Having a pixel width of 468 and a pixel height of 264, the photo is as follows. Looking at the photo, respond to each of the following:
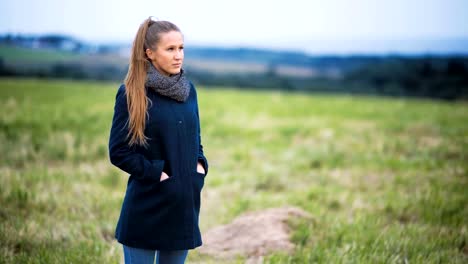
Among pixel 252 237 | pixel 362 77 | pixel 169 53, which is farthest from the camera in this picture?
pixel 362 77

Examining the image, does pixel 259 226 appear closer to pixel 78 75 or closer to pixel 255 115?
pixel 255 115

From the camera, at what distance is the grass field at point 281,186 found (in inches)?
174

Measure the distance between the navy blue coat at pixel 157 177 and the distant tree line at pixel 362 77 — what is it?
35.3 meters

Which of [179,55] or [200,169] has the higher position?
[179,55]

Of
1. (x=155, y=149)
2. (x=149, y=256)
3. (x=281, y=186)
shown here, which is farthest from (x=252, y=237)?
(x=281, y=186)

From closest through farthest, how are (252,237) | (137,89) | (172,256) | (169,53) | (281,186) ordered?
(137,89) → (169,53) → (172,256) → (252,237) → (281,186)

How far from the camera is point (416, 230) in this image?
16.6ft

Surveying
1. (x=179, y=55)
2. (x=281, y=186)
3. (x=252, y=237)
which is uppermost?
(x=179, y=55)

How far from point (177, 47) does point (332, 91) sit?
4167 centimetres

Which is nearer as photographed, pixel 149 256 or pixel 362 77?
pixel 149 256

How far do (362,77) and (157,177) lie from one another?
169 ft

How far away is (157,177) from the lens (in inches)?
103

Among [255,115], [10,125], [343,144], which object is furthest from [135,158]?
[255,115]

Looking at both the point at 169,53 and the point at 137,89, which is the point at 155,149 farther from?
the point at 169,53
